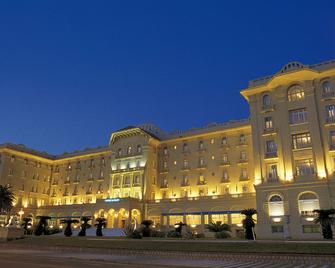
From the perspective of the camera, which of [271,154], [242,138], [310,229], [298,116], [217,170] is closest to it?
[310,229]

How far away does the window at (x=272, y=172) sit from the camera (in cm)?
4866

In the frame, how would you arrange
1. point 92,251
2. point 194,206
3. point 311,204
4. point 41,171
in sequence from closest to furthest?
1. point 92,251
2. point 311,204
3. point 194,206
4. point 41,171

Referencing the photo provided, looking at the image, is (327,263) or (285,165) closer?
(327,263)

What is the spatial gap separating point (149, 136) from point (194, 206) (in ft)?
64.6

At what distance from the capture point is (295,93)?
1984 inches

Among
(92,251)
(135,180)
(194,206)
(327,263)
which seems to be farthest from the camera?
(135,180)

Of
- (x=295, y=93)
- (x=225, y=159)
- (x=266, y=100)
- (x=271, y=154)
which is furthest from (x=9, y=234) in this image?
(x=295, y=93)

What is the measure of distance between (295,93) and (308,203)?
17.2m

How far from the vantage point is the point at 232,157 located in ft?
211

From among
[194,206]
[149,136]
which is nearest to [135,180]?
[149,136]

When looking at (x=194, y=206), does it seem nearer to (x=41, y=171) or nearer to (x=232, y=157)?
(x=232, y=157)

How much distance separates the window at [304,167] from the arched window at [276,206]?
4.76 m

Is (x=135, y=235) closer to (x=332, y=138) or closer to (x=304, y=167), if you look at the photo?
(x=304, y=167)

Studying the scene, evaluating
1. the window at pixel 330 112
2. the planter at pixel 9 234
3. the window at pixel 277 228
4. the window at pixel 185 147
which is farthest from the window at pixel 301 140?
the planter at pixel 9 234
